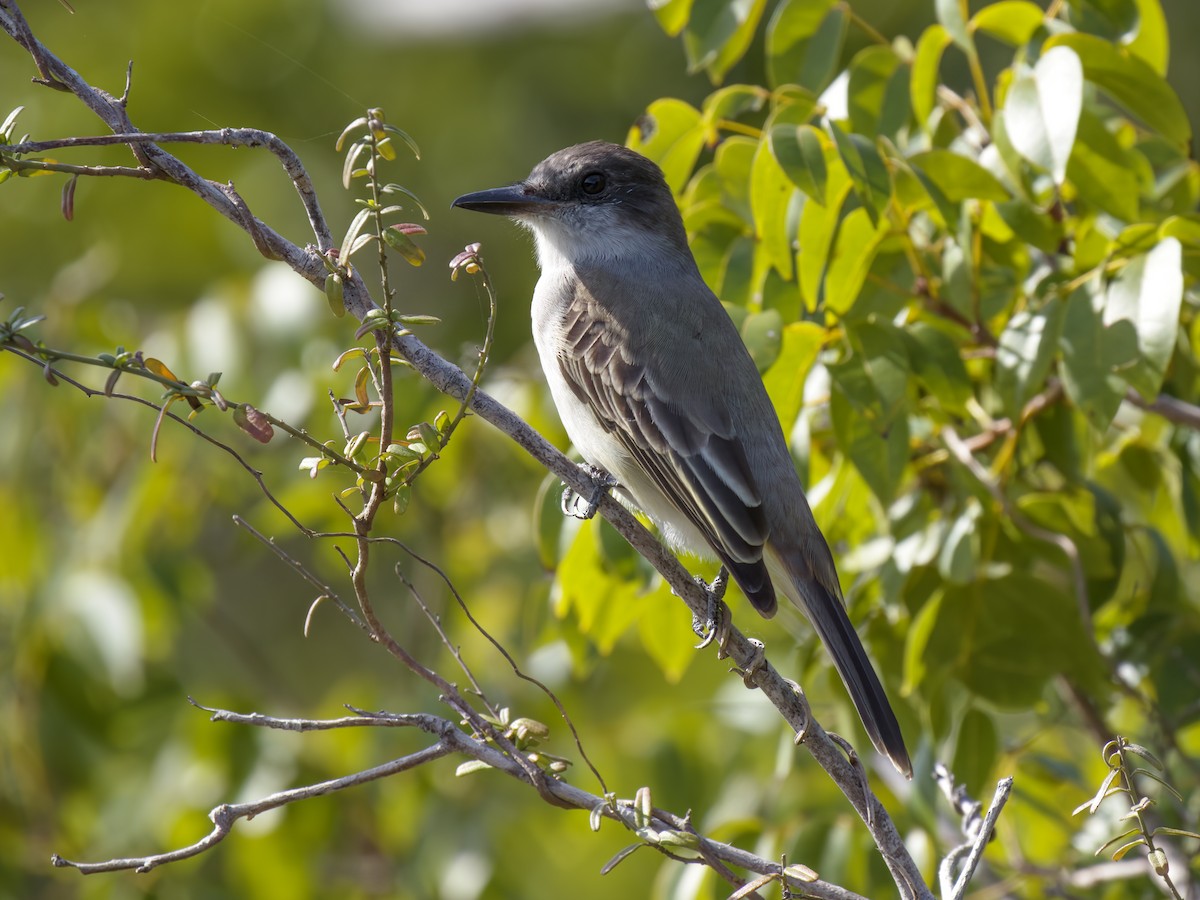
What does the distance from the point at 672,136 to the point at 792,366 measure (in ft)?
2.47

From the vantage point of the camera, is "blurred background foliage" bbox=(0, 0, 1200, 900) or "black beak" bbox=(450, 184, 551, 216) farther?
"black beak" bbox=(450, 184, 551, 216)

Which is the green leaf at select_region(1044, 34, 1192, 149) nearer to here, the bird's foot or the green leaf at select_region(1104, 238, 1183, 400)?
the green leaf at select_region(1104, 238, 1183, 400)

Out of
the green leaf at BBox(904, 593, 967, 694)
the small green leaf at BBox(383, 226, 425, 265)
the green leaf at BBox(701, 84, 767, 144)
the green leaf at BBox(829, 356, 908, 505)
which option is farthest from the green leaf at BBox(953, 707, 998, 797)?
the small green leaf at BBox(383, 226, 425, 265)

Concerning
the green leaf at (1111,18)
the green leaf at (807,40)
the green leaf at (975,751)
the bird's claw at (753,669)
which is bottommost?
the bird's claw at (753,669)

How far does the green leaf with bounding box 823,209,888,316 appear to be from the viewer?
294cm

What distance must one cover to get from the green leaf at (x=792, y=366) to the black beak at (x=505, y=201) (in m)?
1.09

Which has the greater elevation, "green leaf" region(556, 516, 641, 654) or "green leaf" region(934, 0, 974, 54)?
"green leaf" region(934, 0, 974, 54)

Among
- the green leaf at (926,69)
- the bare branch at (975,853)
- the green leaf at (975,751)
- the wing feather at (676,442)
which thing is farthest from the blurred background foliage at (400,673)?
the bare branch at (975,853)

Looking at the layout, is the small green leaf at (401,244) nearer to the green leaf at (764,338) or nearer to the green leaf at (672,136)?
the green leaf at (764,338)

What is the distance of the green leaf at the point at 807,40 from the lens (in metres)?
3.26

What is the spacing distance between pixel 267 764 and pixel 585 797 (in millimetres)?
2187

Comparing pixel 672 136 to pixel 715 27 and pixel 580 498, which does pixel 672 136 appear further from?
pixel 580 498

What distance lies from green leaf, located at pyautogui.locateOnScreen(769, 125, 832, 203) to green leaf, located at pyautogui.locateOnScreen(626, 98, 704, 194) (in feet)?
1.60

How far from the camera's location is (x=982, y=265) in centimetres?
320
